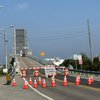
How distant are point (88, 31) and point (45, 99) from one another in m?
57.1

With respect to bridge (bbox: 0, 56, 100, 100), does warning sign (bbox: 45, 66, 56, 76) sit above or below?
above

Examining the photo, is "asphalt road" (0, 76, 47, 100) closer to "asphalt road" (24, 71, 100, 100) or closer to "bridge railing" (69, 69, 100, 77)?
"asphalt road" (24, 71, 100, 100)

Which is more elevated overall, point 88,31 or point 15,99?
point 88,31

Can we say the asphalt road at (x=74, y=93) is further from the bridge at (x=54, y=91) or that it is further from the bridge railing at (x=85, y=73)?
the bridge railing at (x=85, y=73)

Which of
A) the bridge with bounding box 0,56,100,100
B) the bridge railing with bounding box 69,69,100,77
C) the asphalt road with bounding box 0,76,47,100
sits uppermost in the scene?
the bridge railing with bounding box 69,69,100,77

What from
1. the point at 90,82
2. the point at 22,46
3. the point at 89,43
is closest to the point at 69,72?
the point at 89,43

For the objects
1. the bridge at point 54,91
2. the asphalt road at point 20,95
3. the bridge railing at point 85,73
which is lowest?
the asphalt road at point 20,95

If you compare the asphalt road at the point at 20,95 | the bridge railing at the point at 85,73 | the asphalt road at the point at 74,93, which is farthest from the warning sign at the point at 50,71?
the asphalt road at the point at 74,93

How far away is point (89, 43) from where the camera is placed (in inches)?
2844

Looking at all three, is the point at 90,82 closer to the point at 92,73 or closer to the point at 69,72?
the point at 92,73

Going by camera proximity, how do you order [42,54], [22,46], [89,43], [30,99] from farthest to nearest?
1. [22,46]
2. [42,54]
3. [89,43]
4. [30,99]

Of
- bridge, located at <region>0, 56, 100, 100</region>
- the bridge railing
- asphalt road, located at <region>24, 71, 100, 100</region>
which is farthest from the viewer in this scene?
the bridge railing

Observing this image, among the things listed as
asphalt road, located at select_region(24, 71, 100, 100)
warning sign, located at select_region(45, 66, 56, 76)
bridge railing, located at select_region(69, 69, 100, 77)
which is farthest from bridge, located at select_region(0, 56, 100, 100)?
warning sign, located at select_region(45, 66, 56, 76)

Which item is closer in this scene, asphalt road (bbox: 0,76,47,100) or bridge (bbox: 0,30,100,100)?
bridge (bbox: 0,30,100,100)
